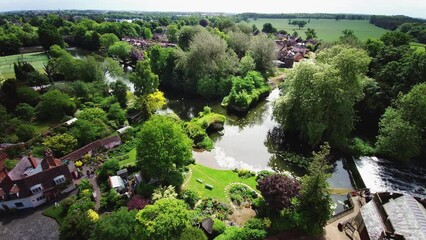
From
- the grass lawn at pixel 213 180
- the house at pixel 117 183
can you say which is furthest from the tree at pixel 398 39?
the house at pixel 117 183

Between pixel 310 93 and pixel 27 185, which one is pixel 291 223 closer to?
pixel 310 93

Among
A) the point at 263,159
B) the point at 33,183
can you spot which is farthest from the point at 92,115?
the point at 263,159

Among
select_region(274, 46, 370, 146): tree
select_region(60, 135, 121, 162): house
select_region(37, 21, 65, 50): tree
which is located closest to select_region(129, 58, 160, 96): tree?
select_region(60, 135, 121, 162): house

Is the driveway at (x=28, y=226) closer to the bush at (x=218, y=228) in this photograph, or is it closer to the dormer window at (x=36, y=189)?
the dormer window at (x=36, y=189)

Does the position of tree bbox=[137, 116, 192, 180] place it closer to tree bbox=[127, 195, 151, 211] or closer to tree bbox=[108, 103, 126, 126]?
tree bbox=[127, 195, 151, 211]

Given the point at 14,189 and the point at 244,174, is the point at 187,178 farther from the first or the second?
the point at 14,189
